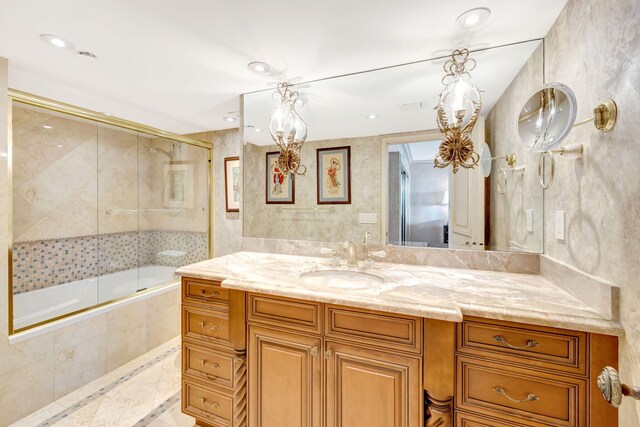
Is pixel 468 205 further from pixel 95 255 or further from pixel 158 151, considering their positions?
pixel 95 255

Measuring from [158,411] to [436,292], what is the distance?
1.97 metres

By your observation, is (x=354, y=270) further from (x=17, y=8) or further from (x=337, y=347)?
(x=17, y=8)

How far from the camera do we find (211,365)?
1523 mm

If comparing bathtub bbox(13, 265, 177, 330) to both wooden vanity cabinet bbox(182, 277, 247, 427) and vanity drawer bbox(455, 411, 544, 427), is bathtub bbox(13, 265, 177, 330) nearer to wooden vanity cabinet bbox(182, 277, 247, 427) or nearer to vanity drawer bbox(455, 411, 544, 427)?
wooden vanity cabinet bbox(182, 277, 247, 427)

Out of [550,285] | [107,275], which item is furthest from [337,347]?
[107,275]

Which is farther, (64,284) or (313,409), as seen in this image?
(64,284)

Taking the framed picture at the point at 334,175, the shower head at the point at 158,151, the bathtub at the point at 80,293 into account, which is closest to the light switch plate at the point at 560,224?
the framed picture at the point at 334,175

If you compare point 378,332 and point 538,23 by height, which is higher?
point 538,23

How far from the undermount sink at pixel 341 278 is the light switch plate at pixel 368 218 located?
0.39 metres

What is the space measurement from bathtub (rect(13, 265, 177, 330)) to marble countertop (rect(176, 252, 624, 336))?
5.04 feet

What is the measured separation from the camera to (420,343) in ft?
3.50

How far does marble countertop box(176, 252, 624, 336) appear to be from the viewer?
949mm

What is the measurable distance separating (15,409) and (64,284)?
131 cm

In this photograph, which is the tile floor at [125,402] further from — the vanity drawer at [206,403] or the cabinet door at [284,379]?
the cabinet door at [284,379]
